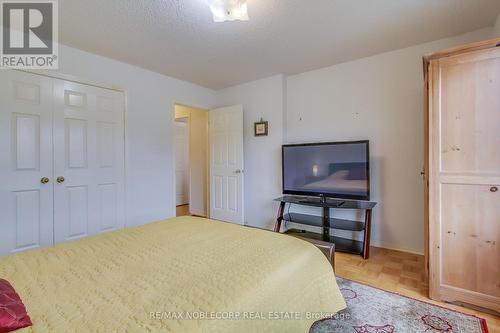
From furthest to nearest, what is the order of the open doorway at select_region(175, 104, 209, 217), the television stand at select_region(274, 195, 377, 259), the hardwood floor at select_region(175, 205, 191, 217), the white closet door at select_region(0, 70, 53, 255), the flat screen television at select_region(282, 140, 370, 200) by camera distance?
the hardwood floor at select_region(175, 205, 191, 217) < the open doorway at select_region(175, 104, 209, 217) < the flat screen television at select_region(282, 140, 370, 200) < the television stand at select_region(274, 195, 377, 259) < the white closet door at select_region(0, 70, 53, 255)

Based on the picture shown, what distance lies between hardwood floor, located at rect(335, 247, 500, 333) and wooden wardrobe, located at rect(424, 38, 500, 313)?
0.38 ft

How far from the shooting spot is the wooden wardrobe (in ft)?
5.35

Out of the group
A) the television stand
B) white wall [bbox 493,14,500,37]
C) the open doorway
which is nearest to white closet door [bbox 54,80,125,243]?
the open doorway

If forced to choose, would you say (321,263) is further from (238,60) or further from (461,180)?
(238,60)

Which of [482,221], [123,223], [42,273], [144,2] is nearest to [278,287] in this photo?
[42,273]

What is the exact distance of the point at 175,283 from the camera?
0.93 m

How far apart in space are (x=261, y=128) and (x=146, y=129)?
1.65 metres

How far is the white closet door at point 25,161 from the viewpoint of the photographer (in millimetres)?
2217

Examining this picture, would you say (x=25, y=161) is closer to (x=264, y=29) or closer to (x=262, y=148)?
(x=264, y=29)

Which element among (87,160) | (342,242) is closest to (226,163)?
(87,160)

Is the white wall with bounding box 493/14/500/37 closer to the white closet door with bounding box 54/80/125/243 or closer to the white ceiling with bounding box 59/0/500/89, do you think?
the white ceiling with bounding box 59/0/500/89

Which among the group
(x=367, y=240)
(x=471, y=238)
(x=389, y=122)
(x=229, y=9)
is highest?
(x=229, y=9)

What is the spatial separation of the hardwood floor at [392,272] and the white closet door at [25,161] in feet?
9.90

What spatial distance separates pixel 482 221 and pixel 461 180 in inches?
12.1
